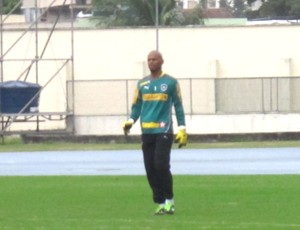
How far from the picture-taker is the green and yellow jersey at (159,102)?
14453 millimetres

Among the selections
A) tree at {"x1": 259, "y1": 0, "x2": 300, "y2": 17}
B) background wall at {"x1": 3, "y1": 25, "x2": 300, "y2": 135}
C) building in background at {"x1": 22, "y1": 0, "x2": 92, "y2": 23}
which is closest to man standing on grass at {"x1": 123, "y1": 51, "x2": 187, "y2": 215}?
building in background at {"x1": 22, "y1": 0, "x2": 92, "y2": 23}

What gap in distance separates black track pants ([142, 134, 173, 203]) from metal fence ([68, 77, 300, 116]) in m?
30.3

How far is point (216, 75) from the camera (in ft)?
166

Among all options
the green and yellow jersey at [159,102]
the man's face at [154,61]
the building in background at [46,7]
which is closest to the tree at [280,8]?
the building in background at [46,7]

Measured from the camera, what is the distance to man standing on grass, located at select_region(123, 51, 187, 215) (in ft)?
47.3

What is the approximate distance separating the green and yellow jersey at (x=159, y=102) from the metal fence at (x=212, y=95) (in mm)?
30318
